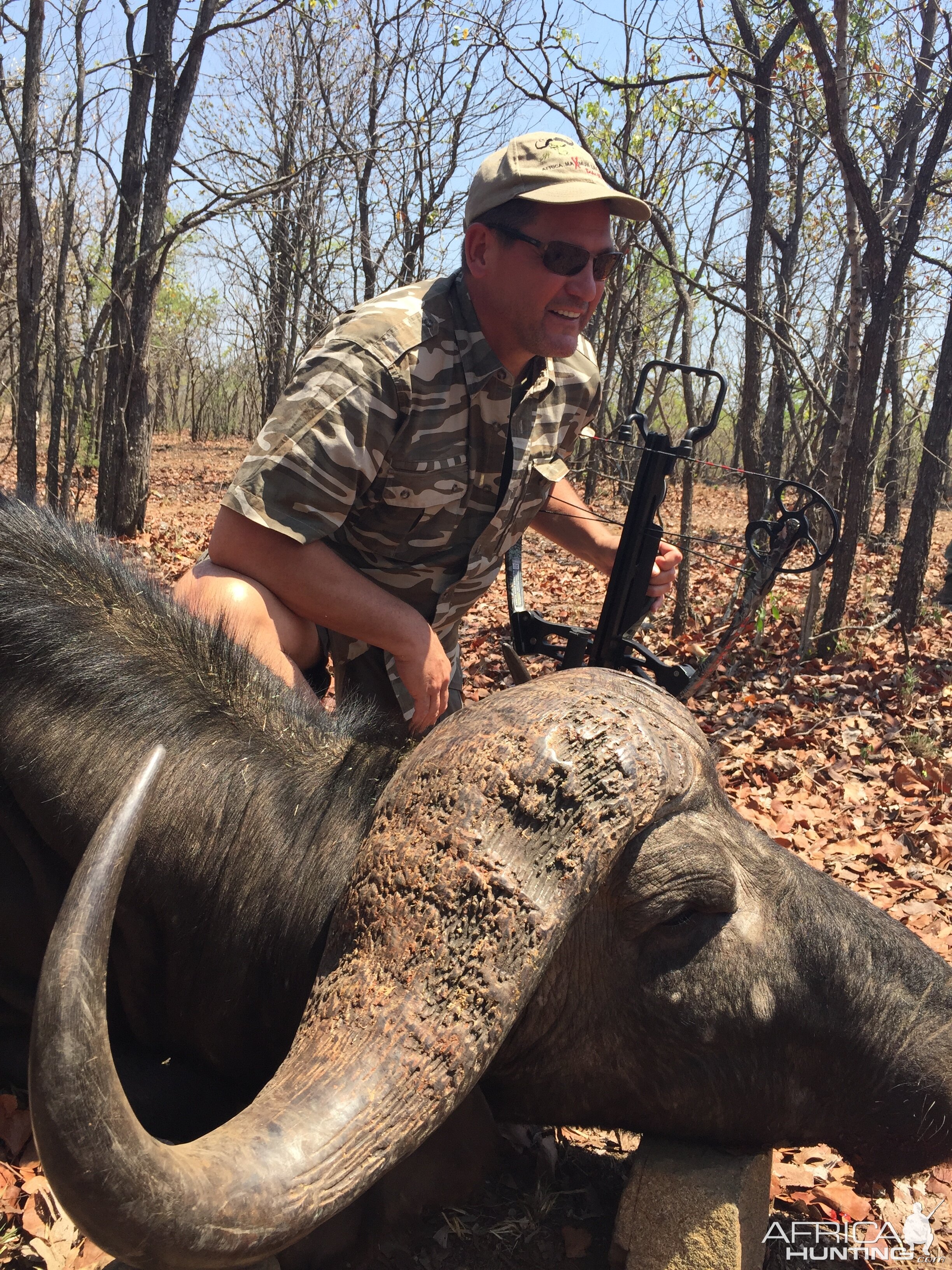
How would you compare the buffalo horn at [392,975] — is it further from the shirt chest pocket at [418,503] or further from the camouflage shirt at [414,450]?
the shirt chest pocket at [418,503]

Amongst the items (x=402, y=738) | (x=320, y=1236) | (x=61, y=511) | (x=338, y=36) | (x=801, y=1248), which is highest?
(x=338, y=36)

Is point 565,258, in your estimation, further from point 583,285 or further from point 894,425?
point 894,425

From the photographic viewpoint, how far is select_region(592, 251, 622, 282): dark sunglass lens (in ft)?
10.7

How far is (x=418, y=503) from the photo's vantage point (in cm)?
332

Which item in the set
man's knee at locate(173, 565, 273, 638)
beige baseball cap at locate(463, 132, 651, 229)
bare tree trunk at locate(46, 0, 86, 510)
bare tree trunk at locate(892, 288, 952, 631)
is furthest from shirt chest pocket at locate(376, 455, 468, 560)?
bare tree trunk at locate(46, 0, 86, 510)

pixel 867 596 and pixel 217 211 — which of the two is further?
pixel 867 596

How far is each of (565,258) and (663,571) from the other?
123 cm

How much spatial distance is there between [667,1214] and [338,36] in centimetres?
2179

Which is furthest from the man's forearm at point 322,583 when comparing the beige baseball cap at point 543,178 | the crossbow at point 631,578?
the beige baseball cap at point 543,178

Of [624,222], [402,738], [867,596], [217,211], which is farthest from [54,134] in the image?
[402,738]

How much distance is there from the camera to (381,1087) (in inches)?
60.5

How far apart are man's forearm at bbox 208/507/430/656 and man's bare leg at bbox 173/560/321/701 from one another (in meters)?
0.06

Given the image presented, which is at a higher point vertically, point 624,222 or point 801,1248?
point 624,222

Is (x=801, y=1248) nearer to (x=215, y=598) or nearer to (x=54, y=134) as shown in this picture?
(x=215, y=598)
